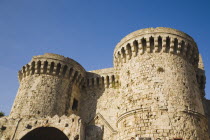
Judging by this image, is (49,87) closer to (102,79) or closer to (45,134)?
(45,134)

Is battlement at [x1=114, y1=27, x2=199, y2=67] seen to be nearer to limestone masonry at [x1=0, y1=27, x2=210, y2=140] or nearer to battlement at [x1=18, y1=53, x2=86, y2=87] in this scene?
limestone masonry at [x1=0, y1=27, x2=210, y2=140]

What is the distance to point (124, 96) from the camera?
9.45m

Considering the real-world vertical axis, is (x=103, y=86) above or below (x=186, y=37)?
A: below

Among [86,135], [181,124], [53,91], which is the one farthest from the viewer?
[53,91]

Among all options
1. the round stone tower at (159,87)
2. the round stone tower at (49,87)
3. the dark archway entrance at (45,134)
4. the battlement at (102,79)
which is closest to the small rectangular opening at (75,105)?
the round stone tower at (49,87)

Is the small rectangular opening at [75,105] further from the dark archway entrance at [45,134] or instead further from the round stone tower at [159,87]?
the round stone tower at [159,87]

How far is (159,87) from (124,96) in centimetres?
165

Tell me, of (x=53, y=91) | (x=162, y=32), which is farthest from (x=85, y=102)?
(x=162, y=32)

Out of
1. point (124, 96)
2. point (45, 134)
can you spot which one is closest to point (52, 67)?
point (45, 134)

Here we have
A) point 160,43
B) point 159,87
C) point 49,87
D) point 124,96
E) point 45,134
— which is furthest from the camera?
point 49,87

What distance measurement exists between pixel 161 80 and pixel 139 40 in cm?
231

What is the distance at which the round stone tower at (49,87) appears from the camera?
11102 millimetres

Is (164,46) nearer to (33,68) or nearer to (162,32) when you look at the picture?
(162,32)

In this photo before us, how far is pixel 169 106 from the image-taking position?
820 centimetres
